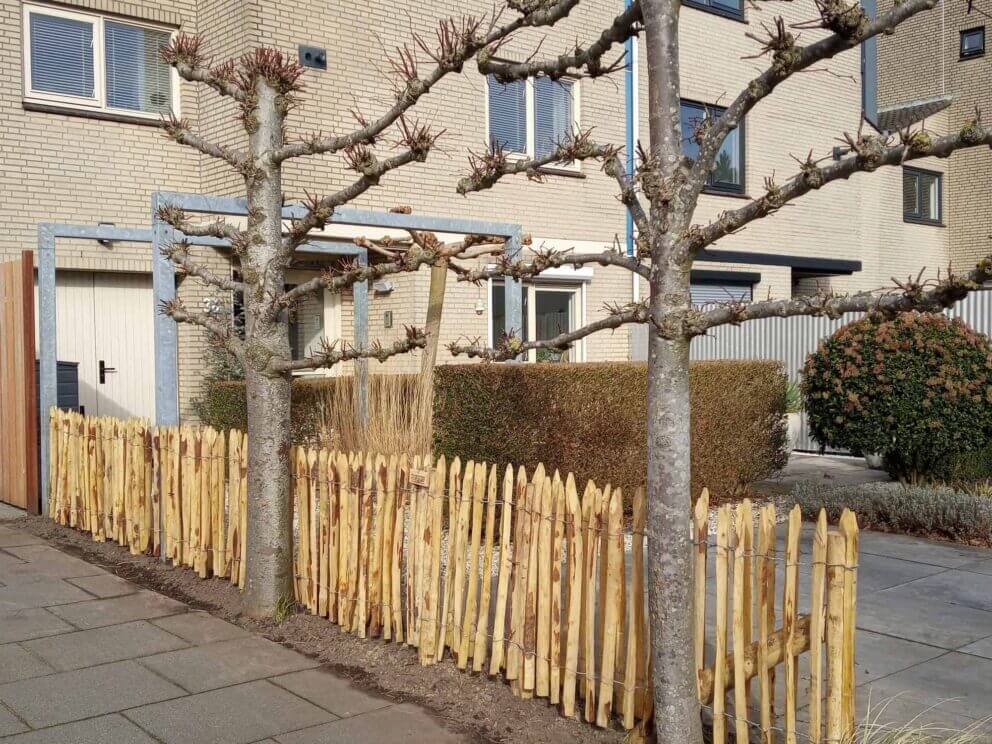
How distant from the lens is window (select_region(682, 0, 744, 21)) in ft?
58.4

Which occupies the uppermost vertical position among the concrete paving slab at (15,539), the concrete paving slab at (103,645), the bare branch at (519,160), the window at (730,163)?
the window at (730,163)

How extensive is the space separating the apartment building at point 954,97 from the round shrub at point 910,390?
50.8 feet

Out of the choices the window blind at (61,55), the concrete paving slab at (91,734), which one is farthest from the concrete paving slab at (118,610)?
the window blind at (61,55)

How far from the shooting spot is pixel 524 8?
14.1 ft

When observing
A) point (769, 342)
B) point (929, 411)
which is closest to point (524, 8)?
point (929, 411)

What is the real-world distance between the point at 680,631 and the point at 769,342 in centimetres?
1297

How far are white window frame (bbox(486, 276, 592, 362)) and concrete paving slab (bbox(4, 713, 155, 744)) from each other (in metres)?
10.7

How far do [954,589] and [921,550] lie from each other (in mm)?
1276

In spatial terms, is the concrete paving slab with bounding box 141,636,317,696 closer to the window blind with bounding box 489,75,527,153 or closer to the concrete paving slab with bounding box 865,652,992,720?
the concrete paving slab with bounding box 865,652,992,720

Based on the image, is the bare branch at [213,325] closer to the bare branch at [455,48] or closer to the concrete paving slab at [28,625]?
the bare branch at [455,48]

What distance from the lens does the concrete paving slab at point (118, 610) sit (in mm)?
5809

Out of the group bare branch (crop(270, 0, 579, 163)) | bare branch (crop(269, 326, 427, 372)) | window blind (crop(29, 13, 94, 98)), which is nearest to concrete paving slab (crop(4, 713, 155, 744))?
bare branch (crop(269, 326, 427, 372))

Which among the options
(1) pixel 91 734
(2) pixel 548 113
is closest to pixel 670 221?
(1) pixel 91 734

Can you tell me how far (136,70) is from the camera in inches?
507
